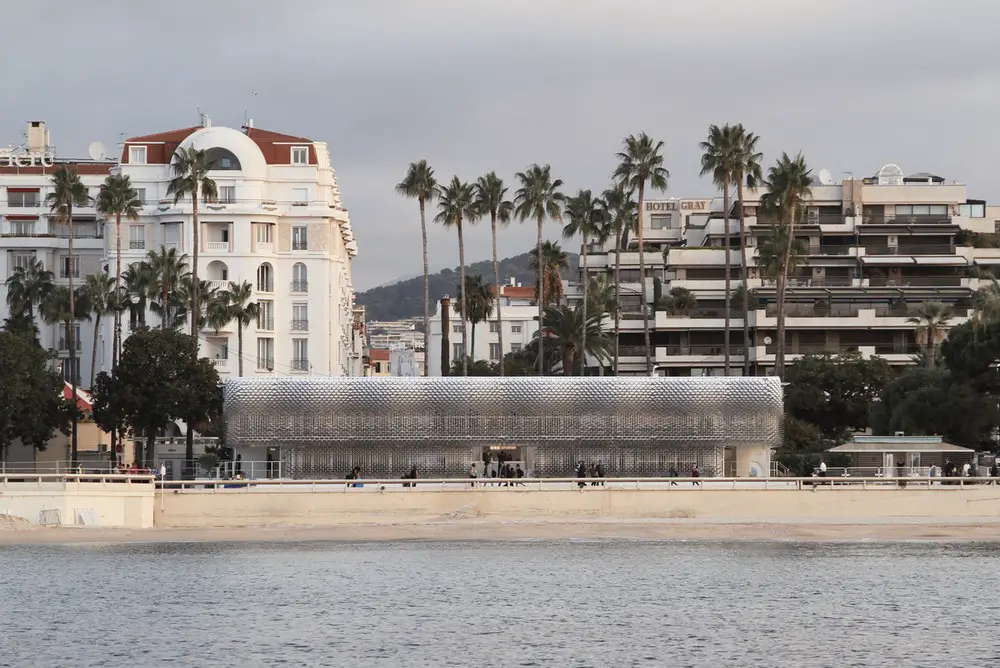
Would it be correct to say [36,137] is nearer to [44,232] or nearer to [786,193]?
[44,232]

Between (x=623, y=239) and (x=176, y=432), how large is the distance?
5459cm

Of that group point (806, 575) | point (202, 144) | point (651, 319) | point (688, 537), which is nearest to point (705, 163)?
point (651, 319)

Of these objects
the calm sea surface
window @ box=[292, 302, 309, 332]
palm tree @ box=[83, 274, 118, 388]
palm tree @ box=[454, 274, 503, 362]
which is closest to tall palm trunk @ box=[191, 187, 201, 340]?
palm tree @ box=[83, 274, 118, 388]

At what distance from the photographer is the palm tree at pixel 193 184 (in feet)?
372

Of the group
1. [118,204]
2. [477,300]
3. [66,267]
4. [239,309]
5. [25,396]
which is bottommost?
[25,396]

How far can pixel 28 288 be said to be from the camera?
13138cm

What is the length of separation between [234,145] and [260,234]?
638cm

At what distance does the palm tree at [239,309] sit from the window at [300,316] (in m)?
4.46

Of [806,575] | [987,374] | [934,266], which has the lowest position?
[806,575]

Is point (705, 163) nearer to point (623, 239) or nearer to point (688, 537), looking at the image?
point (623, 239)

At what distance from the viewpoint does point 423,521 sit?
72.1 meters

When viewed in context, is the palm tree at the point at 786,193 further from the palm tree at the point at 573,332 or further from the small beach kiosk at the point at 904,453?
the small beach kiosk at the point at 904,453

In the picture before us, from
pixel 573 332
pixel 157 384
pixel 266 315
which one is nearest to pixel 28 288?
pixel 266 315

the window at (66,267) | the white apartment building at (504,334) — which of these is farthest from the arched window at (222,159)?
the white apartment building at (504,334)
